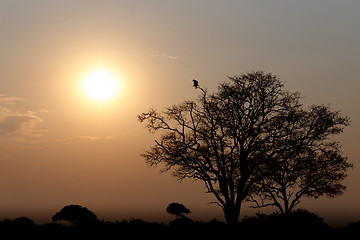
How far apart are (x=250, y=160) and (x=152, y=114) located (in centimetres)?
1027

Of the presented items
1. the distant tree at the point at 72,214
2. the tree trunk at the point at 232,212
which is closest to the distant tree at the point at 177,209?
the distant tree at the point at 72,214

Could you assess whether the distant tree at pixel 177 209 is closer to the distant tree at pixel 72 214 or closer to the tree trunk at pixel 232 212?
the distant tree at pixel 72 214

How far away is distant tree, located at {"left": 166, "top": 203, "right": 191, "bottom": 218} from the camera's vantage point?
50156mm

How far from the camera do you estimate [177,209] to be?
166 ft

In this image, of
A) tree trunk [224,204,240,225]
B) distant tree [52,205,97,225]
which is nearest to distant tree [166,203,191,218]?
distant tree [52,205,97,225]

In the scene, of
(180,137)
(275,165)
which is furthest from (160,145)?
(275,165)

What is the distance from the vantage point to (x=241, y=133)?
1437 inches

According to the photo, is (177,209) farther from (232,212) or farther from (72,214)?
(72,214)

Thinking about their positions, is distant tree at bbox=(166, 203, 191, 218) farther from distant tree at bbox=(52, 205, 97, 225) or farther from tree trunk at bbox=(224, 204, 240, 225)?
tree trunk at bbox=(224, 204, 240, 225)

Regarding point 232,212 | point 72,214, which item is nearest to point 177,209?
point 232,212

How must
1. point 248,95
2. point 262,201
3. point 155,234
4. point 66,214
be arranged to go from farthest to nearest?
point 262,201 → point 66,214 → point 248,95 → point 155,234

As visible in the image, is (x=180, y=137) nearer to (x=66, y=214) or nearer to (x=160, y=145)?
(x=160, y=145)

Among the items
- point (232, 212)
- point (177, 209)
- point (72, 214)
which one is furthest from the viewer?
point (177, 209)

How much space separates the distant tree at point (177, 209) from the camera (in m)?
50.2
